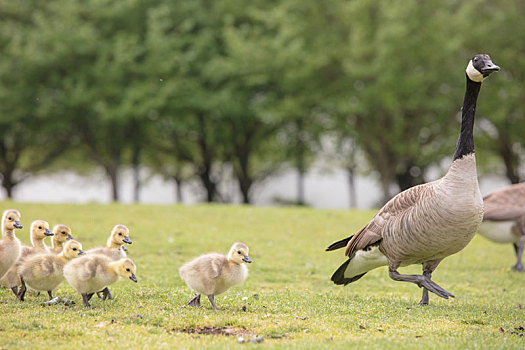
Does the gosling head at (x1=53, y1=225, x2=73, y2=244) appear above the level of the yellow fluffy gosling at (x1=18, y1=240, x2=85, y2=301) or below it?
above

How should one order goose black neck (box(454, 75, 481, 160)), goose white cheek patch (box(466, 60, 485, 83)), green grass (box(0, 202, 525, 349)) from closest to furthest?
1. green grass (box(0, 202, 525, 349))
2. goose black neck (box(454, 75, 481, 160))
3. goose white cheek patch (box(466, 60, 485, 83))

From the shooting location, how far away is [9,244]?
805cm

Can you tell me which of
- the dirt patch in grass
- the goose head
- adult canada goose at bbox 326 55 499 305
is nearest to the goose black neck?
adult canada goose at bbox 326 55 499 305

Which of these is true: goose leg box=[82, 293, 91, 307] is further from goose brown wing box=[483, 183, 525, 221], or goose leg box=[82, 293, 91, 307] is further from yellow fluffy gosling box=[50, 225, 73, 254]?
goose brown wing box=[483, 183, 525, 221]

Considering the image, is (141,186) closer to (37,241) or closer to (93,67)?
(93,67)

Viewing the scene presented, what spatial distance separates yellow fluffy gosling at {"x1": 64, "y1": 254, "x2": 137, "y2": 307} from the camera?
759cm

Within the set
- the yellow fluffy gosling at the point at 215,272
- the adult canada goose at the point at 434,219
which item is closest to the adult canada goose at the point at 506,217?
the adult canada goose at the point at 434,219

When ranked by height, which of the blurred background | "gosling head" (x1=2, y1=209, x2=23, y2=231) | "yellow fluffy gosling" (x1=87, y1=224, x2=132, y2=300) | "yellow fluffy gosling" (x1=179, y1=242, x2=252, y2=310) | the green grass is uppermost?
the blurred background

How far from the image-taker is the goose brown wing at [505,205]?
1362 centimetres

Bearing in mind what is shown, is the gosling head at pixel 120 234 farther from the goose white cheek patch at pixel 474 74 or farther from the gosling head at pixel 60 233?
the goose white cheek patch at pixel 474 74

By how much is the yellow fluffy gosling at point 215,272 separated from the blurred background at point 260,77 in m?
25.3

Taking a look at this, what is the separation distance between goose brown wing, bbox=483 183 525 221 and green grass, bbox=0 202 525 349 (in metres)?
1.50

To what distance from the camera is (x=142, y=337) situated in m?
6.47

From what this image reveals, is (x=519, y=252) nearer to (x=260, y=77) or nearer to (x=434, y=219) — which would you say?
(x=434, y=219)
